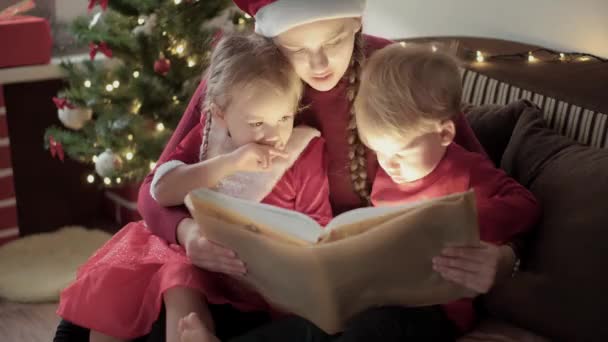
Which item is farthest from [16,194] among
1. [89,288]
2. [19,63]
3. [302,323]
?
[302,323]

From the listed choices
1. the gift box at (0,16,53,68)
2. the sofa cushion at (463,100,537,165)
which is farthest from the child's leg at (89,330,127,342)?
the gift box at (0,16,53,68)

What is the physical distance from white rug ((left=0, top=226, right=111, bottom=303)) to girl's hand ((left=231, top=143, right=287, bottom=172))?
149 cm

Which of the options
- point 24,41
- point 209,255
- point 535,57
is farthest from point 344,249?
point 24,41

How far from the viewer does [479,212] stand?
4.83ft

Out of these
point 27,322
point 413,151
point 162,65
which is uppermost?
point 413,151

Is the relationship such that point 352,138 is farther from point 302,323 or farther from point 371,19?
point 371,19

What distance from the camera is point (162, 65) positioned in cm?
288

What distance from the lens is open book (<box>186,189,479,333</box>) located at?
128cm

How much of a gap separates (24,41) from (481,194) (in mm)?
2213

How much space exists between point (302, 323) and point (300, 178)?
14.4 inches

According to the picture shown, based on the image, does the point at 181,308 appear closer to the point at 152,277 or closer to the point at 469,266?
the point at 152,277

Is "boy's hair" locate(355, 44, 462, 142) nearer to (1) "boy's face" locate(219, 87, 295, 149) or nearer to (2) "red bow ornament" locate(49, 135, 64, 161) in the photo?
(1) "boy's face" locate(219, 87, 295, 149)

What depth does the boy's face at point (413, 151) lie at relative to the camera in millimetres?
1476

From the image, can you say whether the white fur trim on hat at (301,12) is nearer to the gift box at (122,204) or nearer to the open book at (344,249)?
the open book at (344,249)
